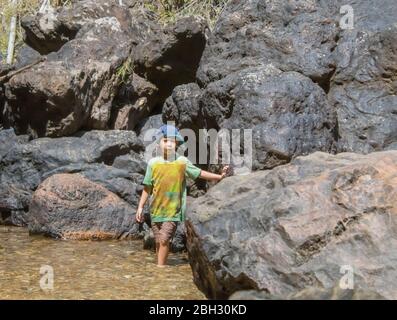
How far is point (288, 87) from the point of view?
7551 mm

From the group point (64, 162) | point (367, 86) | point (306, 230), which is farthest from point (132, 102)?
point (306, 230)

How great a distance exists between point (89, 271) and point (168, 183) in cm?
109

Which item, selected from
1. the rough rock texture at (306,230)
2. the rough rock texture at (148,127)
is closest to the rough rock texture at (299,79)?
the rough rock texture at (148,127)

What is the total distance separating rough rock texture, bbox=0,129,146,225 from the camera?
8.64 m

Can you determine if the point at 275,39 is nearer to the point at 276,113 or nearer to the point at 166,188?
the point at 276,113

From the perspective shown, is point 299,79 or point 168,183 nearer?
point 168,183

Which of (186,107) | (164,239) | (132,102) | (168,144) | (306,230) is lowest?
(164,239)

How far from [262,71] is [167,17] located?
503 cm

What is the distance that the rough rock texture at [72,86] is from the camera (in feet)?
28.8

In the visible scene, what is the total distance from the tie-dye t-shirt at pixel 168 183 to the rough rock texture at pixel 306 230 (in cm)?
134

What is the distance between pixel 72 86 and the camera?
8.76 m
